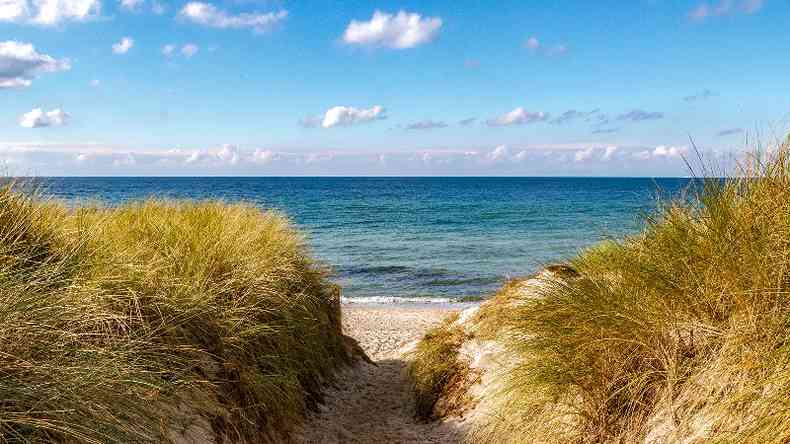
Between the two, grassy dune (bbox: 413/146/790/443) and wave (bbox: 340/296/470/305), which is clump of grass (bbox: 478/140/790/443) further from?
wave (bbox: 340/296/470/305)

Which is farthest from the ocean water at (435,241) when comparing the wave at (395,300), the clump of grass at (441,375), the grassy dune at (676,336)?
the clump of grass at (441,375)

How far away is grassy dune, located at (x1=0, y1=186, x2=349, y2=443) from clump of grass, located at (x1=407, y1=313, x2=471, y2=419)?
4.70 ft

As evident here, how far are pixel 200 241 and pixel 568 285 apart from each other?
423 cm

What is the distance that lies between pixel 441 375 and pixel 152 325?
4345mm

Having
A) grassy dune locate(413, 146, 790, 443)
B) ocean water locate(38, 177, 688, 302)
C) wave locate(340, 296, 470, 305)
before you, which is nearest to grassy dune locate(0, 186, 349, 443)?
ocean water locate(38, 177, 688, 302)

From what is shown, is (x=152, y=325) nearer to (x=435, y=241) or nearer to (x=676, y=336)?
(x=676, y=336)

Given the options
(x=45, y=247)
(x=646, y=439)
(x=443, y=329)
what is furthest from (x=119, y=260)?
(x=443, y=329)

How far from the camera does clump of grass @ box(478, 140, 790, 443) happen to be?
403cm

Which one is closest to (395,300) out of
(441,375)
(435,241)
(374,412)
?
(374,412)

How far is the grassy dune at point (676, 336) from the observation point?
A: 402cm

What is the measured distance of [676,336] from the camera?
492 centimetres

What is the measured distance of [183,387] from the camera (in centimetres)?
516

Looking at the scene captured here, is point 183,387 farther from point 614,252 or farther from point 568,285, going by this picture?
point 614,252

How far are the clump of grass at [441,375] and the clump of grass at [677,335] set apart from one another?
5.88 ft
